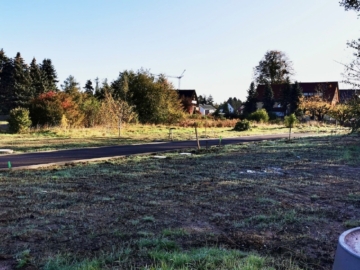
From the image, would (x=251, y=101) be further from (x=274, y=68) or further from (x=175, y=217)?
(x=175, y=217)

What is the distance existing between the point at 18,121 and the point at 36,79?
3284 centimetres

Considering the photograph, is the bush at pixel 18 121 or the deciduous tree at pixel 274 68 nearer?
the bush at pixel 18 121

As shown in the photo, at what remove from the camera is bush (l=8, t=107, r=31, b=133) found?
22.4 meters

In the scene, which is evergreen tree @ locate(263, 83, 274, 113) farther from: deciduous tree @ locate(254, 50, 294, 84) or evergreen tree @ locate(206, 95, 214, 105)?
evergreen tree @ locate(206, 95, 214, 105)

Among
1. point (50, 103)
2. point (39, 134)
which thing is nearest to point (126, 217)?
point (39, 134)

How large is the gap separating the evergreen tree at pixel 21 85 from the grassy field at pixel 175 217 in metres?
43.0

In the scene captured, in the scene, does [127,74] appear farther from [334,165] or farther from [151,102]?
[334,165]

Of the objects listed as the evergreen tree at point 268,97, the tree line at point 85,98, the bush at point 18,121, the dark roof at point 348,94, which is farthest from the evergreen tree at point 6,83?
the dark roof at point 348,94

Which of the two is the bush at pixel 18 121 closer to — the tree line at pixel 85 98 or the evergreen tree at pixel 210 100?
the tree line at pixel 85 98

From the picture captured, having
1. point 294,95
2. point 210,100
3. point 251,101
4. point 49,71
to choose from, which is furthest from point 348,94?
point 210,100

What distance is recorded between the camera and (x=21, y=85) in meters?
48.3

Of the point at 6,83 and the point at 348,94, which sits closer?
the point at 348,94

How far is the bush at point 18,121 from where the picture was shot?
2238 centimetres

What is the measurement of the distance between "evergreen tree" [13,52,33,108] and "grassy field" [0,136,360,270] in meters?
43.0
